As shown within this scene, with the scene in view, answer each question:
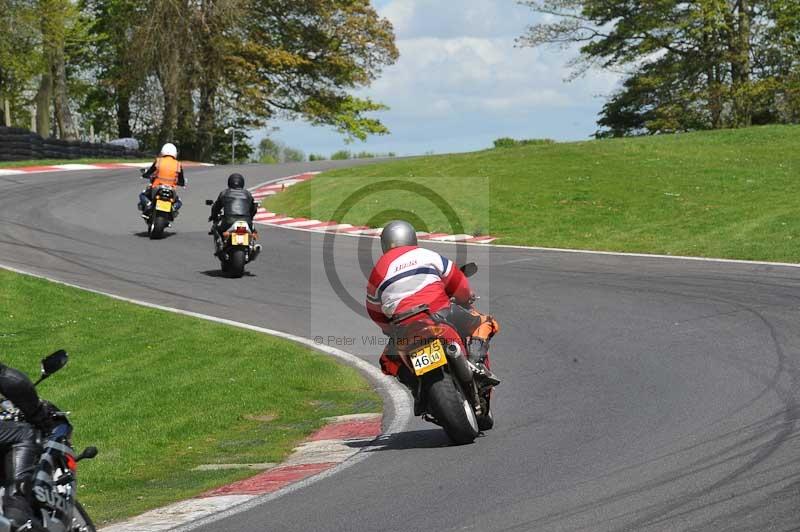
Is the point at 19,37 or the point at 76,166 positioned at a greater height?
the point at 19,37

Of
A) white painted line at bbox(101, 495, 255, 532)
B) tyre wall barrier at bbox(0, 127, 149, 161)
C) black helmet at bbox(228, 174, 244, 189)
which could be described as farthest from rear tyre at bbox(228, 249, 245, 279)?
tyre wall barrier at bbox(0, 127, 149, 161)

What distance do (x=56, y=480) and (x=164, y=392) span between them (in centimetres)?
601

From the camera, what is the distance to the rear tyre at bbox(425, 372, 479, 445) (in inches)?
306

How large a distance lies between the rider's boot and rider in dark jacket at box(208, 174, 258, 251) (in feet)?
32.3

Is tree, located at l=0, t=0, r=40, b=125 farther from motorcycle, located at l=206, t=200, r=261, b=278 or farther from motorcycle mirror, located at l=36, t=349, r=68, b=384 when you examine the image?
motorcycle mirror, located at l=36, t=349, r=68, b=384

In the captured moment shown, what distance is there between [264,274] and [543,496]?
500 inches

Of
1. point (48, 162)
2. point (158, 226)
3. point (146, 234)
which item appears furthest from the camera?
point (48, 162)

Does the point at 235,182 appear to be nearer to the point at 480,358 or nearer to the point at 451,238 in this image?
the point at 451,238

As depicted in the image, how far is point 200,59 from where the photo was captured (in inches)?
2046

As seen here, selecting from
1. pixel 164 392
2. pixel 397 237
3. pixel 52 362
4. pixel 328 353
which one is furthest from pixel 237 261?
pixel 52 362

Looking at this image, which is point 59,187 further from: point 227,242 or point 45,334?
point 45,334

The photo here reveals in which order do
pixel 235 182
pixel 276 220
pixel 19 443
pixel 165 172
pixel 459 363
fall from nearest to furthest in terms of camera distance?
pixel 19 443
pixel 459 363
pixel 235 182
pixel 165 172
pixel 276 220

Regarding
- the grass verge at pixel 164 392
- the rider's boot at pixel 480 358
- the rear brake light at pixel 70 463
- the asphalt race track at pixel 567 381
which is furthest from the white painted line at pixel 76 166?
the rear brake light at pixel 70 463

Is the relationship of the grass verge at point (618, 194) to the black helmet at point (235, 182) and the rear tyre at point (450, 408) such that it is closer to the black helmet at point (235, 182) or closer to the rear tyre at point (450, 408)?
the black helmet at point (235, 182)
